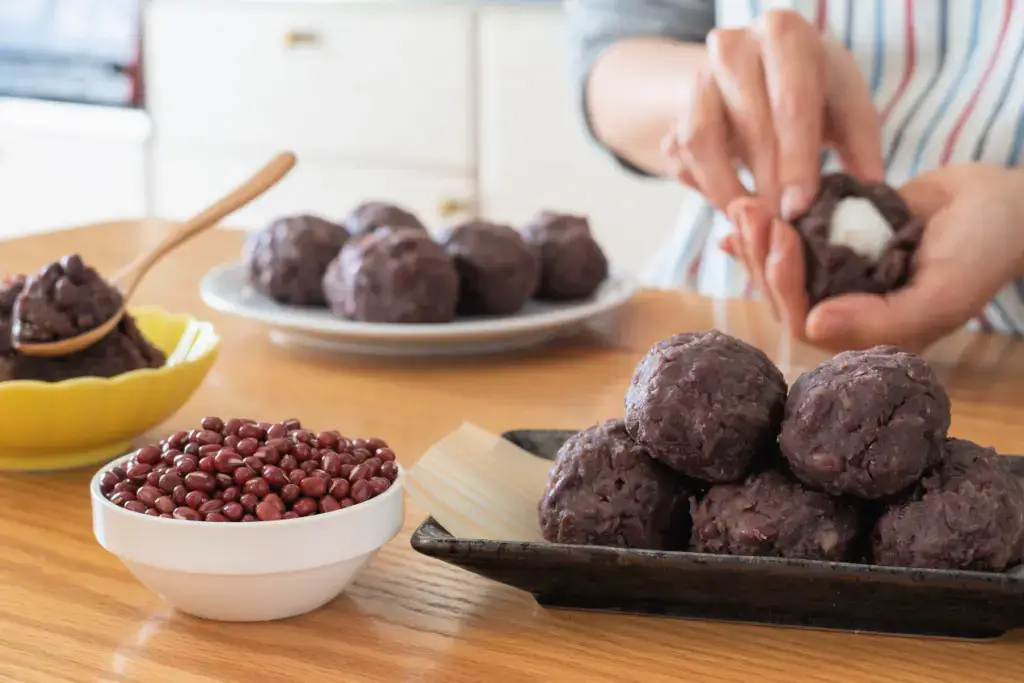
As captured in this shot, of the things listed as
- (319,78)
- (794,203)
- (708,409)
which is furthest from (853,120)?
(319,78)

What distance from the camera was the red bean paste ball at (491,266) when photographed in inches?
50.4

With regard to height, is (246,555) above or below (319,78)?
above

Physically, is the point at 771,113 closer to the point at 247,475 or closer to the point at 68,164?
the point at 247,475

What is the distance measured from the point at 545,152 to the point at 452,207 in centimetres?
27

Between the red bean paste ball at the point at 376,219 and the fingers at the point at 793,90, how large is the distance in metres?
A: 0.38

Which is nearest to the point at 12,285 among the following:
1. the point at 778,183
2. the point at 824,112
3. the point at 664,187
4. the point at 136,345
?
the point at 136,345

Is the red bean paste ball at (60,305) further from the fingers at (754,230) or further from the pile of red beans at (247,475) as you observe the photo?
the fingers at (754,230)

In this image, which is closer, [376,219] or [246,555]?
[246,555]

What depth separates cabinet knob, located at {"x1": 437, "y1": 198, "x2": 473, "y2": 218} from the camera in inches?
127

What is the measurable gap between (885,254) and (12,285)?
0.72 m

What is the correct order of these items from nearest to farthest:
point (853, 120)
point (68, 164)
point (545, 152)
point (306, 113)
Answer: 1. point (853, 120)
2. point (545, 152)
3. point (306, 113)
4. point (68, 164)

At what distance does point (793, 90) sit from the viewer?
1.28 m

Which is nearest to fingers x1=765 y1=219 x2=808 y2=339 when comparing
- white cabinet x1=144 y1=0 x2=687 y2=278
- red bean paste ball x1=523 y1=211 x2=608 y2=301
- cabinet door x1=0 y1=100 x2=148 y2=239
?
red bean paste ball x1=523 y1=211 x2=608 y2=301

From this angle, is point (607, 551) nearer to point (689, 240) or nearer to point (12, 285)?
point (12, 285)
